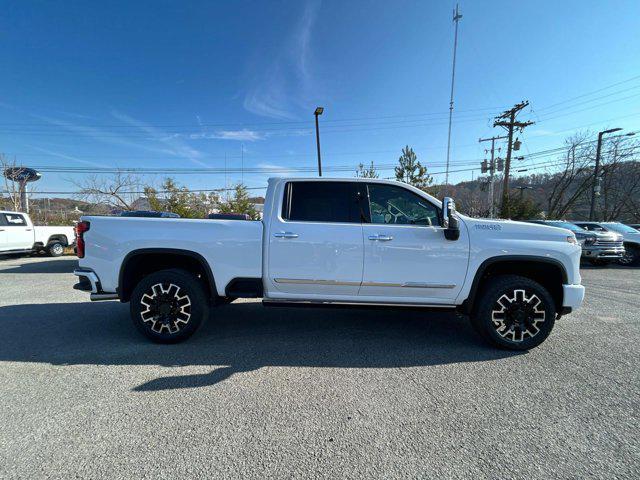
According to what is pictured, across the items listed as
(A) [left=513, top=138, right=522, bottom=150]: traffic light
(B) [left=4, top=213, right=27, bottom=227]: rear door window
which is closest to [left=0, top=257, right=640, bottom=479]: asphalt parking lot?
(B) [left=4, top=213, right=27, bottom=227]: rear door window

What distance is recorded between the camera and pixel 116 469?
1.81m

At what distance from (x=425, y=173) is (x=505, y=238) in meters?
19.8

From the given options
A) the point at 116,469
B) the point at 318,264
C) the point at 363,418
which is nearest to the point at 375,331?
the point at 318,264

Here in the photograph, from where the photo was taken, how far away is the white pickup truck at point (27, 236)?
35.0ft

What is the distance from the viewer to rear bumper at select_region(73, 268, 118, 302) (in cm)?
359

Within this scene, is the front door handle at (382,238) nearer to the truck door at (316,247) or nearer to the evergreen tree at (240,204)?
the truck door at (316,247)

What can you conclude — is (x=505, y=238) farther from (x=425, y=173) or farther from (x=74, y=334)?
(x=425, y=173)

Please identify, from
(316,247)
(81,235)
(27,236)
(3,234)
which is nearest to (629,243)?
(316,247)

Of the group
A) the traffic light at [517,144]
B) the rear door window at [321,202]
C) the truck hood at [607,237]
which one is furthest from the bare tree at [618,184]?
the rear door window at [321,202]

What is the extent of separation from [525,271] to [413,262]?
1.49 m

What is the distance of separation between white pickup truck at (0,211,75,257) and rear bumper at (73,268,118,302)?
35.5 feet

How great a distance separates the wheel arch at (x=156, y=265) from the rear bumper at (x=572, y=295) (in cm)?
407

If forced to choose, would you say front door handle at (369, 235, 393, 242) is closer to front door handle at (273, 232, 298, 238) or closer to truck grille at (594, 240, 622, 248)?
front door handle at (273, 232, 298, 238)

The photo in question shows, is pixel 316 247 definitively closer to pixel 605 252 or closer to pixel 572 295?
pixel 572 295
